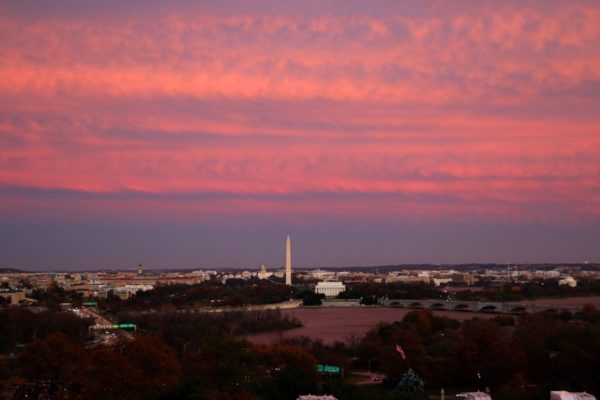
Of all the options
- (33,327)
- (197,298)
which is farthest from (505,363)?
(197,298)

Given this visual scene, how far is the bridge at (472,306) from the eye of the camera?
79.8 meters

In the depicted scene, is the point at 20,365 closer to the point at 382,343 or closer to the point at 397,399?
the point at 397,399

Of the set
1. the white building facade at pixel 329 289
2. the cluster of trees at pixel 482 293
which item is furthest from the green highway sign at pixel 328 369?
the white building facade at pixel 329 289

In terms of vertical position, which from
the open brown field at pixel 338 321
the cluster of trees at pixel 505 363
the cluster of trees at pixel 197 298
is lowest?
the open brown field at pixel 338 321

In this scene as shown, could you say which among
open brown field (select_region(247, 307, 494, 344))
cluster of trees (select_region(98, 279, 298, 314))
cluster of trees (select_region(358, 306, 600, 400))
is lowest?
open brown field (select_region(247, 307, 494, 344))

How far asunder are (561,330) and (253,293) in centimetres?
6447

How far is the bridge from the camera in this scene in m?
79.8

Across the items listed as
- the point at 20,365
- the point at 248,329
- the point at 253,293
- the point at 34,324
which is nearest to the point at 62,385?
the point at 20,365

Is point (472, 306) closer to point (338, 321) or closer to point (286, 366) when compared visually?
point (338, 321)

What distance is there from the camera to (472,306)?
8750 cm

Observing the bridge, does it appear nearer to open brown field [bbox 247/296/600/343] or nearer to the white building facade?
open brown field [bbox 247/296/600/343]

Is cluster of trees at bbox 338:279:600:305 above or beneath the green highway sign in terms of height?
above

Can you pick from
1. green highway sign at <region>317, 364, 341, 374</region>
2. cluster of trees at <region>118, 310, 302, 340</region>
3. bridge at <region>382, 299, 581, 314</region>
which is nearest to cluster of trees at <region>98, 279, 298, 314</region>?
cluster of trees at <region>118, 310, 302, 340</region>

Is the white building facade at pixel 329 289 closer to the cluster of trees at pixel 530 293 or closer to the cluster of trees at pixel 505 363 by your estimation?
the cluster of trees at pixel 530 293
